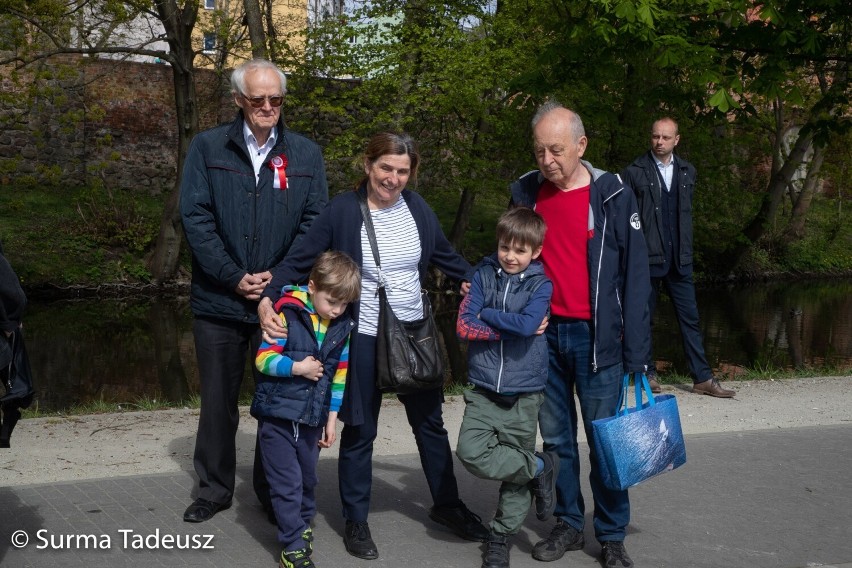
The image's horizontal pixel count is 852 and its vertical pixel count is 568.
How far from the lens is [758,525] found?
18.5 ft

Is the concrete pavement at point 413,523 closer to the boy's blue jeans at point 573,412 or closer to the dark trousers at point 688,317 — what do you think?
the boy's blue jeans at point 573,412

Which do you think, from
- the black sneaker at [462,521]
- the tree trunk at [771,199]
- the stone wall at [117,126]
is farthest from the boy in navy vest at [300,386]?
the stone wall at [117,126]

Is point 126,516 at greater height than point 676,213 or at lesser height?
lesser

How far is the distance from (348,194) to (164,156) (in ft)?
84.0

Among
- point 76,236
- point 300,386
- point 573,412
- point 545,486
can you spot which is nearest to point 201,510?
point 300,386

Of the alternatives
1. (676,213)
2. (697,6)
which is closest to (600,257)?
(676,213)

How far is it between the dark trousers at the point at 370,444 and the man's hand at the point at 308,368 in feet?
1.06

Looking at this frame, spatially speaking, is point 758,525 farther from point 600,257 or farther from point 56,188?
point 56,188

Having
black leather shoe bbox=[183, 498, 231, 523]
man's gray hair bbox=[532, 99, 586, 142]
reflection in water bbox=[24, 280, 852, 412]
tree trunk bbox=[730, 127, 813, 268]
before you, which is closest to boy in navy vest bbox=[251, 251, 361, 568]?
black leather shoe bbox=[183, 498, 231, 523]

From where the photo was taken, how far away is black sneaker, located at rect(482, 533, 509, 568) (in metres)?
4.95

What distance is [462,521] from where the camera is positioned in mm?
5402

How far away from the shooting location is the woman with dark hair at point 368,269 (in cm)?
507

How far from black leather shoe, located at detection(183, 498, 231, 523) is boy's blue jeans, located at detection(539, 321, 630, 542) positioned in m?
1.70

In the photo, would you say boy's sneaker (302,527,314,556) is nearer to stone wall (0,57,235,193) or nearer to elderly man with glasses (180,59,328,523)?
elderly man with glasses (180,59,328,523)
